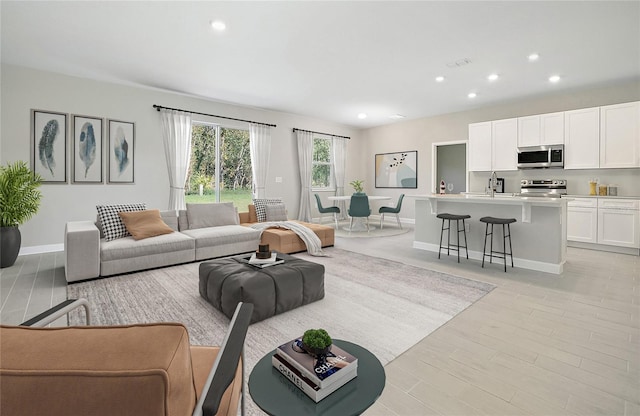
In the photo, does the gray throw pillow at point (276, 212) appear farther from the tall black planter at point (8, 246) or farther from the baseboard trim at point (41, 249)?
the tall black planter at point (8, 246)

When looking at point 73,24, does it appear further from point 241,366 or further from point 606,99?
point 606,99

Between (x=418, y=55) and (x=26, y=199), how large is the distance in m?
5.54

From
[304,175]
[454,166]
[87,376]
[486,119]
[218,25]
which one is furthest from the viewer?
[454,166]

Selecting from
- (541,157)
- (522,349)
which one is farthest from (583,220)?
Result: (522,349)

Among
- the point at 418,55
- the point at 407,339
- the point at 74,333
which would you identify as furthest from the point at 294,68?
the point at 74,333

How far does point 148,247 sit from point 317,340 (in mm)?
3446

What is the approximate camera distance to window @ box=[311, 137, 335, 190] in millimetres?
8578

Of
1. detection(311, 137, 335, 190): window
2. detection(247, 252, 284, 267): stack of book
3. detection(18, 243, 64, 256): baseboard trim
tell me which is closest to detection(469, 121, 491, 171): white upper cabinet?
detection(311, 137, 335, 190): window

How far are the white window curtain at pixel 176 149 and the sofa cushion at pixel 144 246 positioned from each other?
1.68 m

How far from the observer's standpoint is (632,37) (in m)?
3.64

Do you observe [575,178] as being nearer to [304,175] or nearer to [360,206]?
[360,206]

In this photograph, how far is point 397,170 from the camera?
8.66 m

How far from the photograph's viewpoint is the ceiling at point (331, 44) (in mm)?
3109

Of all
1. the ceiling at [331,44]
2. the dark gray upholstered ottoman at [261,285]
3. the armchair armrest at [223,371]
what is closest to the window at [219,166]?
the ceiling at [331,44]
